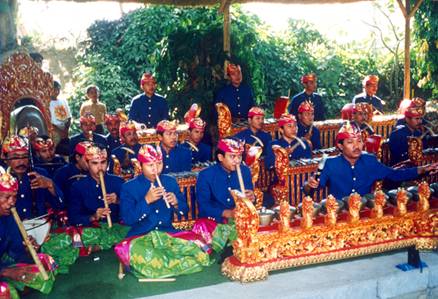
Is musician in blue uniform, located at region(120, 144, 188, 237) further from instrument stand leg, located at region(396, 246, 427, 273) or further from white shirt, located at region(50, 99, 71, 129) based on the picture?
white shirt, located at region(50, 99, 71, 129)

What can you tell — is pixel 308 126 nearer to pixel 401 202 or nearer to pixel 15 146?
pixel 401 202

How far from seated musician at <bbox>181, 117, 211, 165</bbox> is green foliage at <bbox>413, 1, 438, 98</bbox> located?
751 centimetres

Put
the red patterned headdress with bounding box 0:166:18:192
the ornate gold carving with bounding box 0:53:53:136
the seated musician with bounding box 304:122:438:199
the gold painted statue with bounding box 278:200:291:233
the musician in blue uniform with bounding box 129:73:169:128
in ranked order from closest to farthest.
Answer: the red patterned headdress with bounding box 0:166:18:192, the gold painted statue with bounding box 278:200:291:233, the seated musician with bounding box 304:122:438:199, the ornate gold carving with bounding box 0:53:53:136, the musician in blue uniform with bounding box 129:73:169:128

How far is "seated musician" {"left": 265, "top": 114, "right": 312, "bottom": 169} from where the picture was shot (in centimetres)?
672

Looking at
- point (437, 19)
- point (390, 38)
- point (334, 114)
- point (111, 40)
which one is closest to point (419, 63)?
point (437, 19)

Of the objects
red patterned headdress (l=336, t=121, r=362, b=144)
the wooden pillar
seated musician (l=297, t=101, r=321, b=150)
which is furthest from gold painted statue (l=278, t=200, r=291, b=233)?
the wooden pillar

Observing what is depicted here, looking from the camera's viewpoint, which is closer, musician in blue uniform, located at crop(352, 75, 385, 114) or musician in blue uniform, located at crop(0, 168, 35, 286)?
musician in blue uniform, located at crop(0, 168, 35, 286)

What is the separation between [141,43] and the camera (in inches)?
551

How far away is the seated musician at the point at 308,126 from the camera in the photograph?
24.9 feet

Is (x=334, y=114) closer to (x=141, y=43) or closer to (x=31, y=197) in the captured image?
(x=141, y=43)

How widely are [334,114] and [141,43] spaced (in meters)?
5.81

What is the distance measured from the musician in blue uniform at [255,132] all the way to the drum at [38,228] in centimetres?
328

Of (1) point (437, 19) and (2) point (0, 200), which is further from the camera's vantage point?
(1) point (437, 19)

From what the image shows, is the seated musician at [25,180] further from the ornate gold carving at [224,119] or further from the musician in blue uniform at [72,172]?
the ornate gold carving at [224,119]
